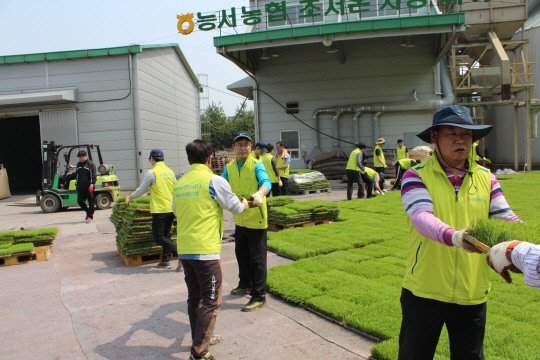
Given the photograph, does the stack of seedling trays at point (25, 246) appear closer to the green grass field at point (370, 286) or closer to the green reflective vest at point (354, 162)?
the green grass field at point (370, 286)

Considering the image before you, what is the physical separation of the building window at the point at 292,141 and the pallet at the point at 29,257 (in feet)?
50.8

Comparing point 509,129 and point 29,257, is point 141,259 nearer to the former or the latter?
point 29,257

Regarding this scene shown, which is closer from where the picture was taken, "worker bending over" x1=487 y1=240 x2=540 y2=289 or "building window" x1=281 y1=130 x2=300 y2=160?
"worker bending over" x1=487 y1=240 x2=540 y2=289

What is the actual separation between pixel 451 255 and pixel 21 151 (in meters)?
34.5

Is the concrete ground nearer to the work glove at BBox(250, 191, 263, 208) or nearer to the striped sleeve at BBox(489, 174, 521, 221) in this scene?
the work glove at BBox(250, 191, 263, 208)

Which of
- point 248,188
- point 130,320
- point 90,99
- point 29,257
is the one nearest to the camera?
point 130,320

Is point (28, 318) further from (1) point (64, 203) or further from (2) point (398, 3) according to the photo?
(2) point (398, 3)

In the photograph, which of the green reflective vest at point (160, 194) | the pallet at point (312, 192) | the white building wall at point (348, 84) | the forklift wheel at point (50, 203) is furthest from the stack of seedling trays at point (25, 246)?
the white building wall at point (348, 84)

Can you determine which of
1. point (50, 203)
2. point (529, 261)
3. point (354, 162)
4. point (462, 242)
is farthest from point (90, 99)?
point (529, 261)

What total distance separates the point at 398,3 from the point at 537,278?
18295 mm

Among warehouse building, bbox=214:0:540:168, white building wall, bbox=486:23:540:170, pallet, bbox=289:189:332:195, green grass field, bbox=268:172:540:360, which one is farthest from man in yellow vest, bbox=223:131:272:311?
white building wall, bbox=486:23:540:170

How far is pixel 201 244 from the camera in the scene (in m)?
3.58

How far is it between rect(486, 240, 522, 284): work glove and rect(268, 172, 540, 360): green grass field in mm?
586

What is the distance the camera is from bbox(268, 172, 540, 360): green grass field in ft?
11.3
